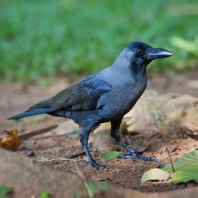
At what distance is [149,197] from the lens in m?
2.94

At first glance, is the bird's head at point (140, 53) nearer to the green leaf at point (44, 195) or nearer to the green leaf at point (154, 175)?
the green leaf at point (154, 175)

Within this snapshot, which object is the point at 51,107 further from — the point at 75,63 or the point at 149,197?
the point at 75,63

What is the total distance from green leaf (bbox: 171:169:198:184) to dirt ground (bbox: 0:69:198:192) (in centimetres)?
5

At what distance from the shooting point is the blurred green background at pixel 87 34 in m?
8.80

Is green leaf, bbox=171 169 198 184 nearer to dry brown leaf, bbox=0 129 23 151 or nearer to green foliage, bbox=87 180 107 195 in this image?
green foliage, bbox=87 180 107 195

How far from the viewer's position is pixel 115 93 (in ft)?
13.9

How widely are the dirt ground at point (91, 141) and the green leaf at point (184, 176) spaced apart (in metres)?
0.05

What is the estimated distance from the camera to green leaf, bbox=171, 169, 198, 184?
324 centimetres

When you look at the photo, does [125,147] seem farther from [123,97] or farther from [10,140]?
[10,140]

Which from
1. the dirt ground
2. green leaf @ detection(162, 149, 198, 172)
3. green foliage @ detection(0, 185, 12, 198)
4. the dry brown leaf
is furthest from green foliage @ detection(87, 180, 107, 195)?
the dry brown leaf

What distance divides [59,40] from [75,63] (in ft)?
4.13

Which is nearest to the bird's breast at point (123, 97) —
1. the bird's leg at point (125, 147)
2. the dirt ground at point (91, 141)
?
the bird's leg at point (125, 147)

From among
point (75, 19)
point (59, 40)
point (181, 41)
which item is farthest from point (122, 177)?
point (75, 19)

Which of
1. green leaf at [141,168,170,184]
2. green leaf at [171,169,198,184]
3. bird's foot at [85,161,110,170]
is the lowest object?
bird's foot at [85,161,110,170]
